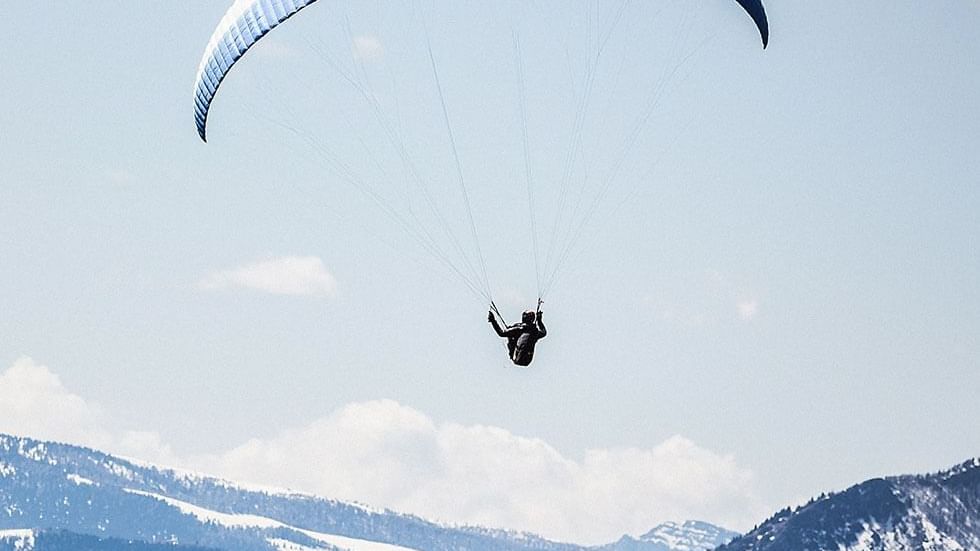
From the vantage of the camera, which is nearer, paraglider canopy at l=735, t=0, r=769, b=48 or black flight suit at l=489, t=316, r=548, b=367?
black flight suit at l=489, t=316, r=548, b=367

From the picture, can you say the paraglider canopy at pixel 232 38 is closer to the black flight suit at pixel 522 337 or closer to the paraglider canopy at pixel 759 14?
the black flight suit at pixel 522 337

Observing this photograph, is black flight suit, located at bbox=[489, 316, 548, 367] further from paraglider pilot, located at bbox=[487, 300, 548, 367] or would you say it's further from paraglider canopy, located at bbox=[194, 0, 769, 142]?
paraglider canopy, located at bbox=[194, 0, 769, 142]

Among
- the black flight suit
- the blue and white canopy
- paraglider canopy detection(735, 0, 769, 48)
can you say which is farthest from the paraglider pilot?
paraglider canopy detection(735, 0, 769, 48)

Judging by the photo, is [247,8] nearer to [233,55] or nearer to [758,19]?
[233,55]

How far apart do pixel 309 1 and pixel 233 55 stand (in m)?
4.37

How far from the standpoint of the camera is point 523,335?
57062mm

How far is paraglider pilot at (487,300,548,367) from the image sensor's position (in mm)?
56875

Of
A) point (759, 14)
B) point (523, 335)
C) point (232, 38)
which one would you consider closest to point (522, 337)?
point (523, 335)

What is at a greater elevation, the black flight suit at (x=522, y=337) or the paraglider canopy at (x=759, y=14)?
the paraglider canopy at (x=759, y=14)

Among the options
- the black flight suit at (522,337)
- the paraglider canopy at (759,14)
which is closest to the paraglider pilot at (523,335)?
the black flight suit at (522,337)

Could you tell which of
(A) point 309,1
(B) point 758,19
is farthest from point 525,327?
(B) point 758,19

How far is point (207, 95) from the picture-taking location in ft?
204

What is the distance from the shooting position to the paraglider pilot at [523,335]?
2239 inches

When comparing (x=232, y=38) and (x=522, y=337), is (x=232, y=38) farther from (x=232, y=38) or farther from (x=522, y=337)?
(x=522, y=337)
